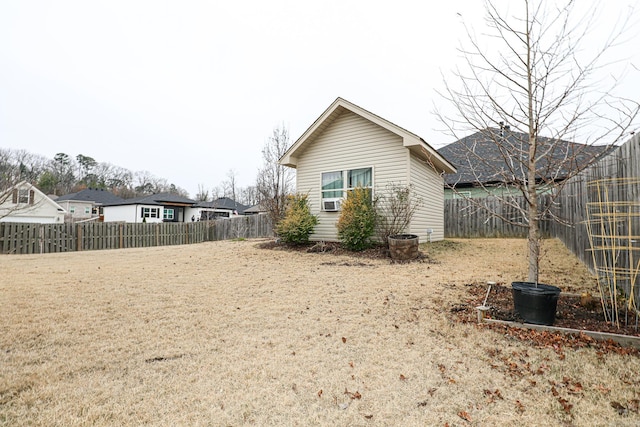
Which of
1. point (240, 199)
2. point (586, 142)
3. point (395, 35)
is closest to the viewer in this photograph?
point (586, 142)

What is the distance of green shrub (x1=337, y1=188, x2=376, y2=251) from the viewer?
916 cm

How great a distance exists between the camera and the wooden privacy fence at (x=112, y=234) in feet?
40.0

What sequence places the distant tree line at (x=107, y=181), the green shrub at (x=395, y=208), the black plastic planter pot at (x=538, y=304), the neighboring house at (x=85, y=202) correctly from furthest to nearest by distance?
1. the distant tree line at (x=107, y=181)
2. the neighboring house at (x=85, y=202)
3. the green shrub at (x=395, y=208)
4. the black plastic planter pot at (x=538, y=304)

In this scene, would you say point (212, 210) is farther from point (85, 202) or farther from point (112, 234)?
point (112, 234)

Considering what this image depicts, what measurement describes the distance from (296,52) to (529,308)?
13.6m

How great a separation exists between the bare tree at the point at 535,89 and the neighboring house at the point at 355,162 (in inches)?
191

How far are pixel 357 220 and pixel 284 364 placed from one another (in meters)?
6.75

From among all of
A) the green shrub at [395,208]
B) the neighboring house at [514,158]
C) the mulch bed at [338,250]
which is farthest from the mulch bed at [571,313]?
the green shrub at [395,208]

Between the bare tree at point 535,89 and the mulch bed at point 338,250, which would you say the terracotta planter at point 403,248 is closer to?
the mulch bed at point 338,250

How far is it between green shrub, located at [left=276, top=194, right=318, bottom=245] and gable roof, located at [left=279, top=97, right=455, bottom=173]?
200 cm

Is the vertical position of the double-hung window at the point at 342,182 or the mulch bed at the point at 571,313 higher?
the double-hung window at the point at 342,182

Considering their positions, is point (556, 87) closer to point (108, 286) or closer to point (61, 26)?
Answer: point (108, 286)

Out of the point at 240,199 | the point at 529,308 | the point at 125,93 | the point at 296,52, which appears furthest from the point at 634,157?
the point at 240,199

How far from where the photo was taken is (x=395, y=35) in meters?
9.39
